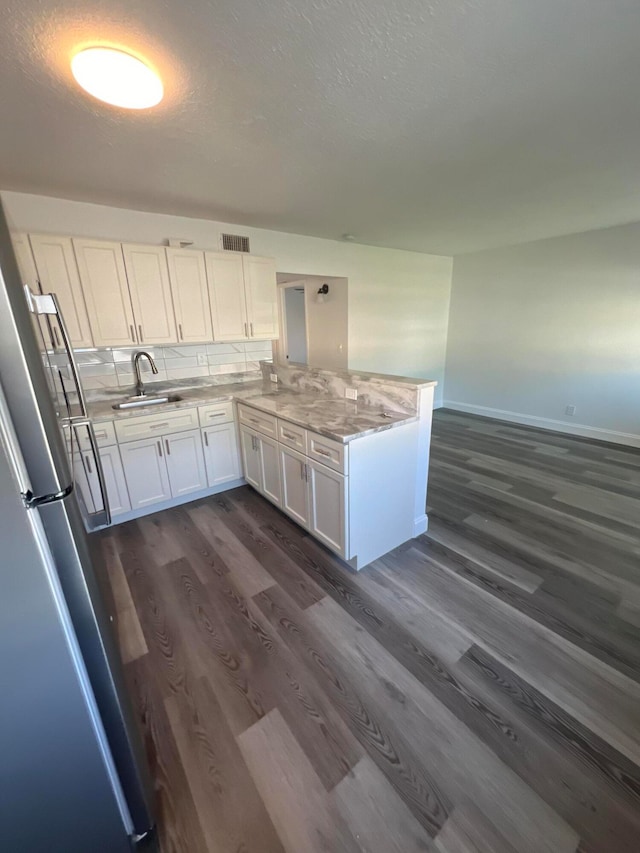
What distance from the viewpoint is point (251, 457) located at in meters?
3.13

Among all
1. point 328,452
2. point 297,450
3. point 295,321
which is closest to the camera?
point 328,452

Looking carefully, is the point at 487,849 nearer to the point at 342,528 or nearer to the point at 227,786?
the point at 227,786

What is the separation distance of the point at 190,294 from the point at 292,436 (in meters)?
1.66

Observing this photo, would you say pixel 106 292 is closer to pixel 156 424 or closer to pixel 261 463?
pixel 156 424

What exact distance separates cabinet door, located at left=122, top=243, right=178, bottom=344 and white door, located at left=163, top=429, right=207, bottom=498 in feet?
2.81

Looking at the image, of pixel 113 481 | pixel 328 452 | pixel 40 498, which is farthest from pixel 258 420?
pixel 40 498

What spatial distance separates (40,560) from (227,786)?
1154 mm

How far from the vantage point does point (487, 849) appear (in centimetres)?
106

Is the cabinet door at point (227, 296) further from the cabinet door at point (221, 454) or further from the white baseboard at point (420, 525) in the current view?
the white baseboard at point (420, 525)

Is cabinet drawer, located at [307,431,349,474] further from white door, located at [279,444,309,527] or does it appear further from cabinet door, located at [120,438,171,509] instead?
cabinet door, located at [120,438,171,509]

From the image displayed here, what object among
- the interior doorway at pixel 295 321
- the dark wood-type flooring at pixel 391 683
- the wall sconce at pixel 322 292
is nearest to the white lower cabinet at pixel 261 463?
the dark wood-type flooring at pixel 391 683

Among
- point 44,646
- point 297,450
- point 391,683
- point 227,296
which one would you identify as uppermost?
point 227,296

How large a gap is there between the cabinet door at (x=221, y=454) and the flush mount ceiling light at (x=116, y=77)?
2.17 m

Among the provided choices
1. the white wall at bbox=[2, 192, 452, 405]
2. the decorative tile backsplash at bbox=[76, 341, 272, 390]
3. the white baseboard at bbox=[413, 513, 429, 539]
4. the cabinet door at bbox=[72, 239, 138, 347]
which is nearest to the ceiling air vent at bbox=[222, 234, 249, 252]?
the white wall at bbox=[2, 192, 452, 405]
